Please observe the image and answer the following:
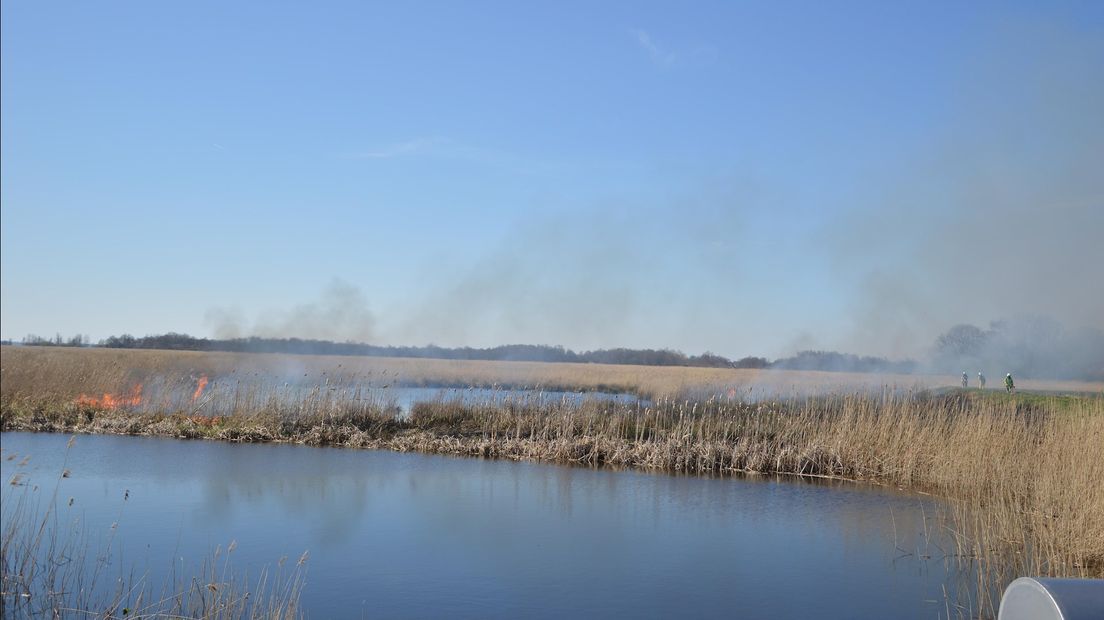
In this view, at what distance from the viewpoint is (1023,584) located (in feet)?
14.8

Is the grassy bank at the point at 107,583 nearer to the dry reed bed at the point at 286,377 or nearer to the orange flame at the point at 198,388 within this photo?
the orange flame at the point at 198,388

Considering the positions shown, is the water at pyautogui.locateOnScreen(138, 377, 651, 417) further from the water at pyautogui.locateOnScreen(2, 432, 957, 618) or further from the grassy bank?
the grassy bank

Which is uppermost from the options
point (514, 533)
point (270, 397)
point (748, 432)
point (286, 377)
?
point (286, 377)

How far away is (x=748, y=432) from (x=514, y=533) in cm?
725

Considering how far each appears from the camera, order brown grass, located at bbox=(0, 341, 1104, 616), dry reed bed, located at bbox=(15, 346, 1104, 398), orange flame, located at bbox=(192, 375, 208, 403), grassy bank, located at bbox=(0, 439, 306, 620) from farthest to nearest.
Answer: dry reed bed, located at bbox=(15, 346, 1104, 398) < orange flame, located at bbox=(192, 375, 208, 403) < brown grass, located at bbox=(0, 341, 1104, 616) < grassy bank, located at bbox=(0, 439, 306, 620)

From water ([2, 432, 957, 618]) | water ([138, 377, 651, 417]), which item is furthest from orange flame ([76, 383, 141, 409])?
water ([2, 432, 957, 618])

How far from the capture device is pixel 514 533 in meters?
9.51

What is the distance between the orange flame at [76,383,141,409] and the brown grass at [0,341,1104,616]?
0.26 meters

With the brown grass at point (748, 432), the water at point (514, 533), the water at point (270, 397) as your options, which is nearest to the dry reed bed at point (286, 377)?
the brown grass at point (748, 432)

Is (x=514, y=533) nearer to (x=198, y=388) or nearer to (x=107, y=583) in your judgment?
(x=107, y=583)

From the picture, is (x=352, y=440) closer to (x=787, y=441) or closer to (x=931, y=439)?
(x=787, y=441)

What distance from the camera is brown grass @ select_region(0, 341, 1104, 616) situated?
33.1 ft

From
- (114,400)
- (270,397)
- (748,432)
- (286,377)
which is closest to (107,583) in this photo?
(270,397)

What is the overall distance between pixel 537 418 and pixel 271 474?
18.5 ft
